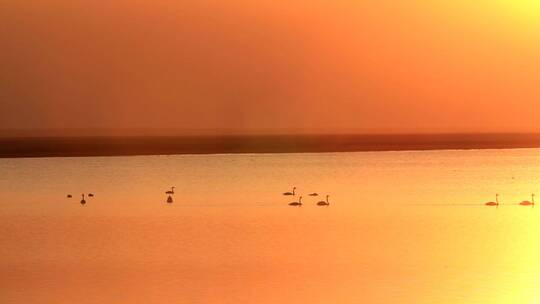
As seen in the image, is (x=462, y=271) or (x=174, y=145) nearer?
(x=462, y=271)

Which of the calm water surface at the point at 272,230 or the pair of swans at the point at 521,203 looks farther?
the pair of swans at the point at 521,203

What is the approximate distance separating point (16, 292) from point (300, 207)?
103 inches

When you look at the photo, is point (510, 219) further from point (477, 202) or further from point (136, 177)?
point (136, 177)

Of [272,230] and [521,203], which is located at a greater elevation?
[521,203]

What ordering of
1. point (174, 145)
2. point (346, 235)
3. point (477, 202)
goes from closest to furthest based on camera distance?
point (346, 235) → point (477, 202) → point (174, 145)

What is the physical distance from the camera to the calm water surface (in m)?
5.49

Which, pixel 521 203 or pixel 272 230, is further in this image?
pixel 521 203

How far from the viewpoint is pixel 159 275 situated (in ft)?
18.8

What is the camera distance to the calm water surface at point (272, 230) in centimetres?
549

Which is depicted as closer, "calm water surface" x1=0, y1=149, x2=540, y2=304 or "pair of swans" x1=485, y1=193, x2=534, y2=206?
"calm water surface" x1=0, y1=149, x2=540, y2=304

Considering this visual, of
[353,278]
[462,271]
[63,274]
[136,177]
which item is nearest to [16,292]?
[63,274]

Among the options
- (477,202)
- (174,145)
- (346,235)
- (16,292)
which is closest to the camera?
(16,292)

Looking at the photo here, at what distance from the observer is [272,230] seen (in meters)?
6.36

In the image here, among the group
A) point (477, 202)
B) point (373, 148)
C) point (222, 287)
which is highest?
point (373, 148)
